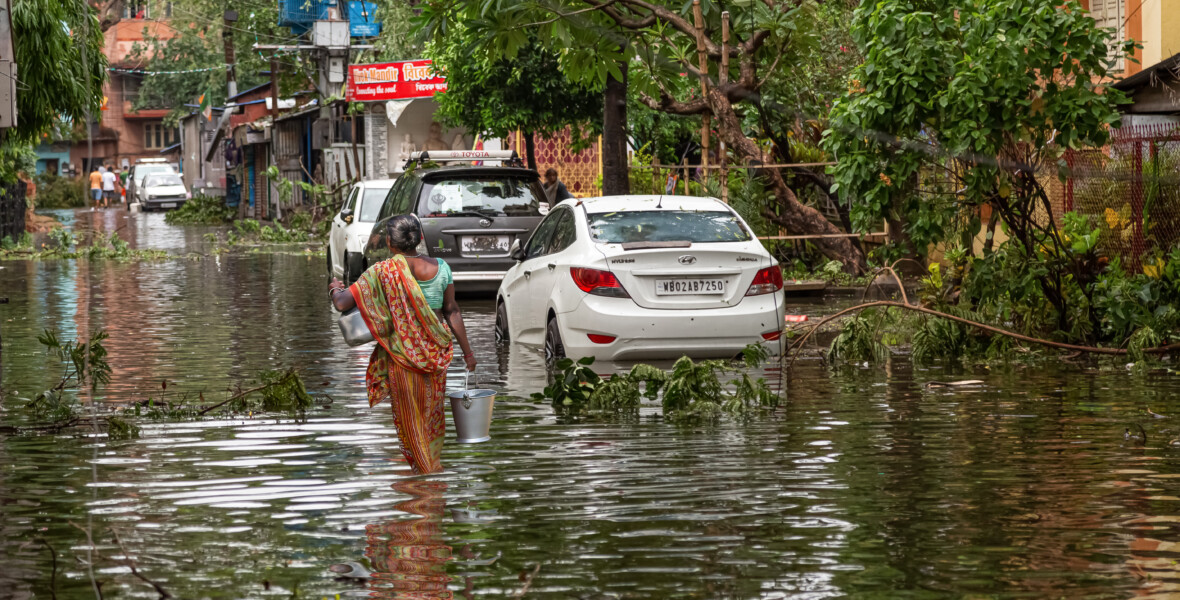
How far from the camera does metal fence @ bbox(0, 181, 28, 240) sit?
119 ft

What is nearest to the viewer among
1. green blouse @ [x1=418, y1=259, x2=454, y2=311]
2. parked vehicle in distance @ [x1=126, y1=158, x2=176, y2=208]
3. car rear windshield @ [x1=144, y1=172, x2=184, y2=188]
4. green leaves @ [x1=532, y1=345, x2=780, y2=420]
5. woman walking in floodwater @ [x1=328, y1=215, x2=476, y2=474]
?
woman walking in floodwater @ [x1=328, y1=215, x2=476, y2=474]

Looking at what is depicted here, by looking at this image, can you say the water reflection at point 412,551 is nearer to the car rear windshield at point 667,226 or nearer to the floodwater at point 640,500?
the floodwater at point 640,500

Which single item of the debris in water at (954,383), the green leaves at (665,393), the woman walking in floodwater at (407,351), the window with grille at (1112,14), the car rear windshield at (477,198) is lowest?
the debris in water at (954,383)

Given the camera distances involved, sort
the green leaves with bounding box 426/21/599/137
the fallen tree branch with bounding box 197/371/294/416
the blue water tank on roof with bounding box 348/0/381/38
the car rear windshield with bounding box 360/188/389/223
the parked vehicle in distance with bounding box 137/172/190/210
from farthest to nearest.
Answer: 1. the parked vehicle in distance with bounding box 137/172/190/210
2. the blue water tank on roof with bounding box 348/0/381/38
3. the green leaves with bounding box 426/21/599/137
4. the car rear windshield with bounding box 360/188/389/223
5. the fallen tree branch with bounding box 197/371/294/416

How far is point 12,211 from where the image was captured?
37.5 m

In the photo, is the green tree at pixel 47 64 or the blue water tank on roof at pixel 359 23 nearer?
the green tree at pixel 47 64

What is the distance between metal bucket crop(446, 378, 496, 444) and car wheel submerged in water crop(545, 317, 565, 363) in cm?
411

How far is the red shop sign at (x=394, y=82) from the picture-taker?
134ft

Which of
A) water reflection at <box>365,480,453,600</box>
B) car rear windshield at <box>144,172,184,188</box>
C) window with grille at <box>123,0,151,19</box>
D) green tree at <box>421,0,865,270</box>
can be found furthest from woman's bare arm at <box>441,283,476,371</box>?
car rear windshield at <box>144,172,184,188</box>

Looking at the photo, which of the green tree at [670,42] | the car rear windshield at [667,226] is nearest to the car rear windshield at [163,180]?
the green tree at [670,42]

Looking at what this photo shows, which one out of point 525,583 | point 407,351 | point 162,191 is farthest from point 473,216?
point 162,191

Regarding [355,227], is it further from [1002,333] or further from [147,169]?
[147,169]

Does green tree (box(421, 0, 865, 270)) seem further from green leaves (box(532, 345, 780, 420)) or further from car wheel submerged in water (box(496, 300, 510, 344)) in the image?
green leaves (box(532, 345, 780, 420))

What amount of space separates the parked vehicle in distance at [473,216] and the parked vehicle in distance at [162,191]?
2085 inches
